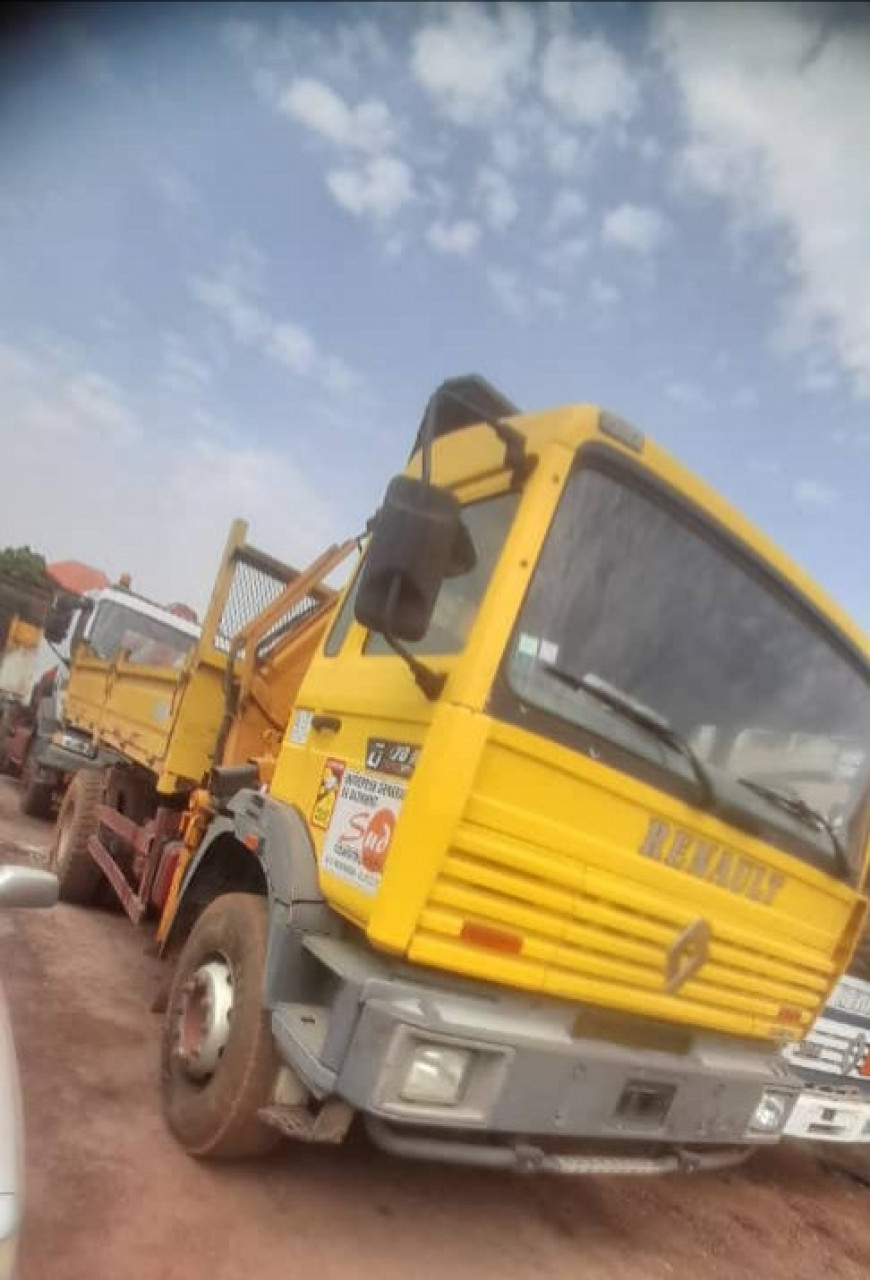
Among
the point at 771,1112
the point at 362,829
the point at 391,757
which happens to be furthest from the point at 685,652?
the point at 771,1112

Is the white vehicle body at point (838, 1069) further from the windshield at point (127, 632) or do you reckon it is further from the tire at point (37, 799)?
the tire at point (37, 799)

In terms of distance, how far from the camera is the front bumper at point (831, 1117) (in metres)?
4.02

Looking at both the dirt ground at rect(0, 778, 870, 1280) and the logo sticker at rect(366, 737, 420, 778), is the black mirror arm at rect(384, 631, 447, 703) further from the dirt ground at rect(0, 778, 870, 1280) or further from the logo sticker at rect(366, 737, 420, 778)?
the dirt ground at rect(0, 778, 870, 1280)

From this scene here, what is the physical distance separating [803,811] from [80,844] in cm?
485

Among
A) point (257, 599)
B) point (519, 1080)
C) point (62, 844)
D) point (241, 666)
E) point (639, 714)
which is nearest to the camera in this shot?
point (519, 1080)

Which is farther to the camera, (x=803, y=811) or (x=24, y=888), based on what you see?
(x=803, y=811)

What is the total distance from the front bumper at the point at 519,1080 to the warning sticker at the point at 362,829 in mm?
312

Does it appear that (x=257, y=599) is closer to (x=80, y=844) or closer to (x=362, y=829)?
(x=80, y=844)

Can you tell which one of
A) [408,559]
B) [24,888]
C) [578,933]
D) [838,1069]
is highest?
[408,559]

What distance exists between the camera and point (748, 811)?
9.00ft

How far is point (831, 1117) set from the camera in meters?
4.16

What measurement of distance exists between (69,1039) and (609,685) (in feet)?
9.62

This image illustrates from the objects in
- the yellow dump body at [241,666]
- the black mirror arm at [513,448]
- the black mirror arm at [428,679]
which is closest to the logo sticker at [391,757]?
the black mirror arm at [428,679]

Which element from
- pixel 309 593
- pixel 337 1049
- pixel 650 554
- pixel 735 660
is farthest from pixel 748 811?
pixel 309 593
